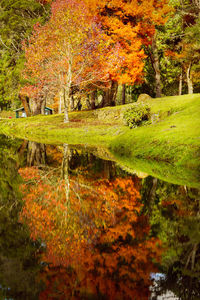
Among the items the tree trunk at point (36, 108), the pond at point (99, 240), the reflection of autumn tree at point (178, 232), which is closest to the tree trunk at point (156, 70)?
the tree trunk at point (36, 108)

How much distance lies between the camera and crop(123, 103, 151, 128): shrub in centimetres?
2188

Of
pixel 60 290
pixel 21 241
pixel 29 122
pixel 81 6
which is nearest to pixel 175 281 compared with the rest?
pixel 60 290

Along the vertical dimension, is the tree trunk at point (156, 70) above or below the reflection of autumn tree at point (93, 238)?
above

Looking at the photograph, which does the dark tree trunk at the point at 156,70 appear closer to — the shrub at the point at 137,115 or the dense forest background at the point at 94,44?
the dense forest background at the point at 94,44

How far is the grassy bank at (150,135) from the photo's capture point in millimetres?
11820

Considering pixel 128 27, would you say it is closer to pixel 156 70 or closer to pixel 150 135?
pixel 156 70

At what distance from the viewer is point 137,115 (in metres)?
21.9

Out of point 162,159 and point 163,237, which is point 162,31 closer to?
point 162,159

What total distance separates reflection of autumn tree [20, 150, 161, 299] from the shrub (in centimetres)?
1421

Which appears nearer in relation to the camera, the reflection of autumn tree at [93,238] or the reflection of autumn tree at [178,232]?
the reflection of autumn tree at [93,238]

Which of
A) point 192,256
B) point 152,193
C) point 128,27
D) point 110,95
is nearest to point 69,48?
point 128,27

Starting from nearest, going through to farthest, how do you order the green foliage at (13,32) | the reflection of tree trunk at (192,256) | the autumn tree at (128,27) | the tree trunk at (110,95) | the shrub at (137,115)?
the reflection of tree trunk at (192,256), the shrub at (137,115), the autumn tree at (128,27), the tree trunk at (110,95), the green foliage at (13,32)

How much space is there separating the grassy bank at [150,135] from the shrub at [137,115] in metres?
0.83

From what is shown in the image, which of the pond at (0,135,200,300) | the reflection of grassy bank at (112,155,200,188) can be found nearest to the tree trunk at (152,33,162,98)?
the reflection of grassy bank at (112,155,200,188)
